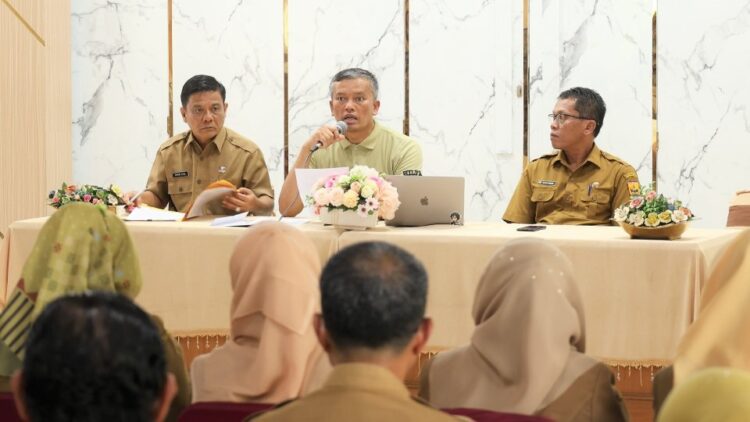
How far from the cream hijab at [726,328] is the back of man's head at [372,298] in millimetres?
919

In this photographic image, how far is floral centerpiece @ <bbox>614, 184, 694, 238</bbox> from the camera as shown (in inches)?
162

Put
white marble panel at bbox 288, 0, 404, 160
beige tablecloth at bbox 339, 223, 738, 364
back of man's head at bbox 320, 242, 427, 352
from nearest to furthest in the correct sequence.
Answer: back of man's head at bbox 320, 242, 427, 352
beige tablecloth at bbox 339, 223, 738, 364
white marble panel at bbox 288, 0, 404, 160

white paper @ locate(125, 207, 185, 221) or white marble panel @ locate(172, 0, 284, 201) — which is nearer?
white paper @ locate(125, 207, 185, 221)

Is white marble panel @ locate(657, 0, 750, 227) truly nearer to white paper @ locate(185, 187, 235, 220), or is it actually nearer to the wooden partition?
white paper @ locate(185, 187, 235, 220)

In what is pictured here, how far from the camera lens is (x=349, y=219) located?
14.5 feet

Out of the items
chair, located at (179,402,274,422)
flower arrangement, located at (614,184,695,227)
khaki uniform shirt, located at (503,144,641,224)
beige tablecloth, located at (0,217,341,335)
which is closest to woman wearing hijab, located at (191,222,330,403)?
chair, located at (179,402,274,422)

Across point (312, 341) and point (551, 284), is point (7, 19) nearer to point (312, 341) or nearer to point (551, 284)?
point (312, 341)

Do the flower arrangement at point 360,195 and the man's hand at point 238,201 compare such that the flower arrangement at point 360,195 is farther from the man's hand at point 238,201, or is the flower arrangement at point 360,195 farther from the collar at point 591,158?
the collar at point 591,158

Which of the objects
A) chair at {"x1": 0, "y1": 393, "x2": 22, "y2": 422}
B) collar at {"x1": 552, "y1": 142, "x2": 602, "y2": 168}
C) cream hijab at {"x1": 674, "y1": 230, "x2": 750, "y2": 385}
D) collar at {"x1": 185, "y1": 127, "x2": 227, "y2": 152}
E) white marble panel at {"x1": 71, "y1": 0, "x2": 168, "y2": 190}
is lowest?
chair at {"x1": 0, "y1": 393, "x2": 22, "y2": 422}

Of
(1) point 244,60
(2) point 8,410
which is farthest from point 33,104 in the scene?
(2) point 8,410

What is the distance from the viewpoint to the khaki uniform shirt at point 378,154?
19.2ft

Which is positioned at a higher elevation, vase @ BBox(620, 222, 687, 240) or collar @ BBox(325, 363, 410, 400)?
vase @ BBox(620, 222, 687, 240)

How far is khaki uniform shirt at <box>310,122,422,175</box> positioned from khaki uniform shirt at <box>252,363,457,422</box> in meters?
4.06

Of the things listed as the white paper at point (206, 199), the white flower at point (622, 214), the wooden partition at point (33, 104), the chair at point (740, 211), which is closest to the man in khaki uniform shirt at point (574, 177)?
the chair at point (740, 211)
